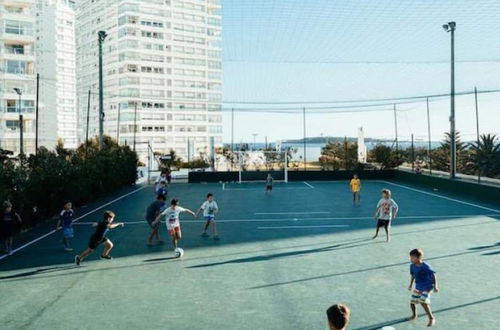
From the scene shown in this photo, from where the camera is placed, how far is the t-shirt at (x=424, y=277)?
8.67 m

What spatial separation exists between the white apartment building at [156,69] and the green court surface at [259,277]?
3387 inches

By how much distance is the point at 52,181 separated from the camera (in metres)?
21.7

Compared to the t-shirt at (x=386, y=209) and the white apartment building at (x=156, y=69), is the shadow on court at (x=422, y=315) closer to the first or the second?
the t-shirt at (x=386, y=209)

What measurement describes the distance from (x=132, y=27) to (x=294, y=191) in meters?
83.0

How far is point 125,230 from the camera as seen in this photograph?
18.9 metres

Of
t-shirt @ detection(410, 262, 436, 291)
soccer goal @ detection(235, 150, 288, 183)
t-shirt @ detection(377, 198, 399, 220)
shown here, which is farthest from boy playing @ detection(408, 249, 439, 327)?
soccer goal @ detection(235, 150, 288, 183)

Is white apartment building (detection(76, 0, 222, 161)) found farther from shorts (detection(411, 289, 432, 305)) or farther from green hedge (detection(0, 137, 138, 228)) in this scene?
shorts (detection(411, 289, 432, 305))

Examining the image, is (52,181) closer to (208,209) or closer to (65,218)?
(65,218)

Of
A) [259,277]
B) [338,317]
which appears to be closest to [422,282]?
[259,277]

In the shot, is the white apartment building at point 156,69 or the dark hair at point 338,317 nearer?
the dark hair at point 338,317

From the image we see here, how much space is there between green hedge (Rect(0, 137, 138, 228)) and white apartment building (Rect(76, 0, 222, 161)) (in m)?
70.6

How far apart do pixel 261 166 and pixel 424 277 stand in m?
40.0

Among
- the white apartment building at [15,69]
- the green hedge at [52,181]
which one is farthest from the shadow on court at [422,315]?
the white apartment building at [15,69]

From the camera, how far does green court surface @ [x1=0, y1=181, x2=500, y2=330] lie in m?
8.98
